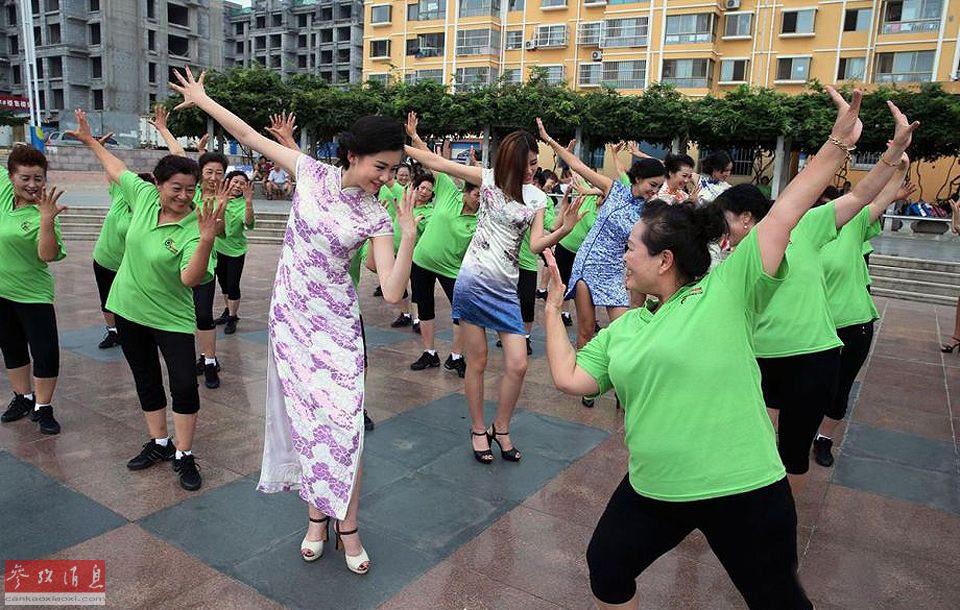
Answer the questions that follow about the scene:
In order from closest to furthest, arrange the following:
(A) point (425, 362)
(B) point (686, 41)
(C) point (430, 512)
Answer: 1. (C) point (430, 512)
2. (A) point (425, 362)
3. (B) point (686, 41)

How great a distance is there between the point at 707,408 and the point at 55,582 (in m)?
2.71

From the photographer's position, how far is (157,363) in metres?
3.84

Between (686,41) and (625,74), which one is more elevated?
(686,41)

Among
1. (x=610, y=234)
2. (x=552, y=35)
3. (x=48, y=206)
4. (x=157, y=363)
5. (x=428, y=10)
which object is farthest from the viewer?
(x=428, y=10)

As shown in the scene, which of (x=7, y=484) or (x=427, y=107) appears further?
(x=427, y=107)

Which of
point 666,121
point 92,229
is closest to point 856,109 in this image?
point 92,229

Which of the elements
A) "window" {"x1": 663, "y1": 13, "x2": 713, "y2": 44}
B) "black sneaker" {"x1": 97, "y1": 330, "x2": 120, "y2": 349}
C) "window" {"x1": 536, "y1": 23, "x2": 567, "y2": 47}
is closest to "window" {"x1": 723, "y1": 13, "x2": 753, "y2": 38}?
"window" {"x1": 663, "y1": 13, "x2": 713, "y2": 44}

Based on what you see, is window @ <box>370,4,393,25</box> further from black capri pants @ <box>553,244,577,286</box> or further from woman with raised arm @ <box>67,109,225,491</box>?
woman with raised arm @ <box>67,109,225,491</box>

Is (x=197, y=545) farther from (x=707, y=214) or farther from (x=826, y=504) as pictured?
(x=826, y=504)

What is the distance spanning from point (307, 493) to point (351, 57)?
226ft

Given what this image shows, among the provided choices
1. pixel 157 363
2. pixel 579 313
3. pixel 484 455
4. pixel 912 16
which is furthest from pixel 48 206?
pixel 912 16

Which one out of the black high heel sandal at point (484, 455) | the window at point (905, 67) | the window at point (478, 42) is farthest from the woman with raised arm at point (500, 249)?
the window at point (478, 42)

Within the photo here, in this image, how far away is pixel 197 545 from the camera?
3.09m

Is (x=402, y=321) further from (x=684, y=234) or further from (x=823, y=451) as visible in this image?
(x=684, y=234)
